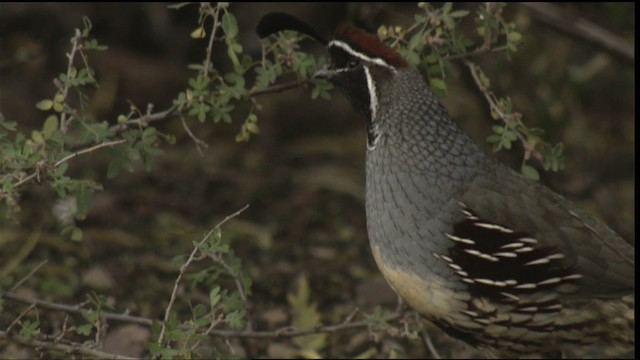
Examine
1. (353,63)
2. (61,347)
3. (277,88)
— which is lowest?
(61,347)

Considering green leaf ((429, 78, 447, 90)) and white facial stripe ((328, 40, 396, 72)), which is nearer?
white facial stripe ((328, 40, 396, 72))

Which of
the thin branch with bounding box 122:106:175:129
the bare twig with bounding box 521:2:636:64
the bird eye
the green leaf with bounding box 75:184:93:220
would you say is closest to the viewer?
the green leaf with bounding box 75:184:93:220

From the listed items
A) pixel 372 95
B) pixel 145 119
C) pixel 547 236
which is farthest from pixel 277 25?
pixel 547 236

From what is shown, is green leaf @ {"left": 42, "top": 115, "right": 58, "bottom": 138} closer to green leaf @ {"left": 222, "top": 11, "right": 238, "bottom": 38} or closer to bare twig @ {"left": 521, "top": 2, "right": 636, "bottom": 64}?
green leaf @ {"left": 222, "top": 11, "right": 238, "bottom": 38}

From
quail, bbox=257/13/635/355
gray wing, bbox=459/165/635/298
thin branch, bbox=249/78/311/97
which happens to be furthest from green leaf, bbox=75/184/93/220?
gray wing, bbox=459/165/635/298

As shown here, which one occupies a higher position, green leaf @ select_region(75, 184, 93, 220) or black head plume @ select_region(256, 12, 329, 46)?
black head plume @ select_region(256, 12, 329, 46)

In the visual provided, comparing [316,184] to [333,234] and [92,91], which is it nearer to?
[333,234]

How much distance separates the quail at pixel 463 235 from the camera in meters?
3.47

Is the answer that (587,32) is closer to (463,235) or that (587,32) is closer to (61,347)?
(463,235)

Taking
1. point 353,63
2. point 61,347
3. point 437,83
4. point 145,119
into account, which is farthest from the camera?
point 437,83

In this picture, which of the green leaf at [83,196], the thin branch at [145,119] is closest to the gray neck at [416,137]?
the thin branch at [145,119]

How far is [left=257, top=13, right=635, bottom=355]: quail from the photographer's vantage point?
136 inches

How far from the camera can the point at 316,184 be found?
598cm

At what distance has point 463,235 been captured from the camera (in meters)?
3.47
